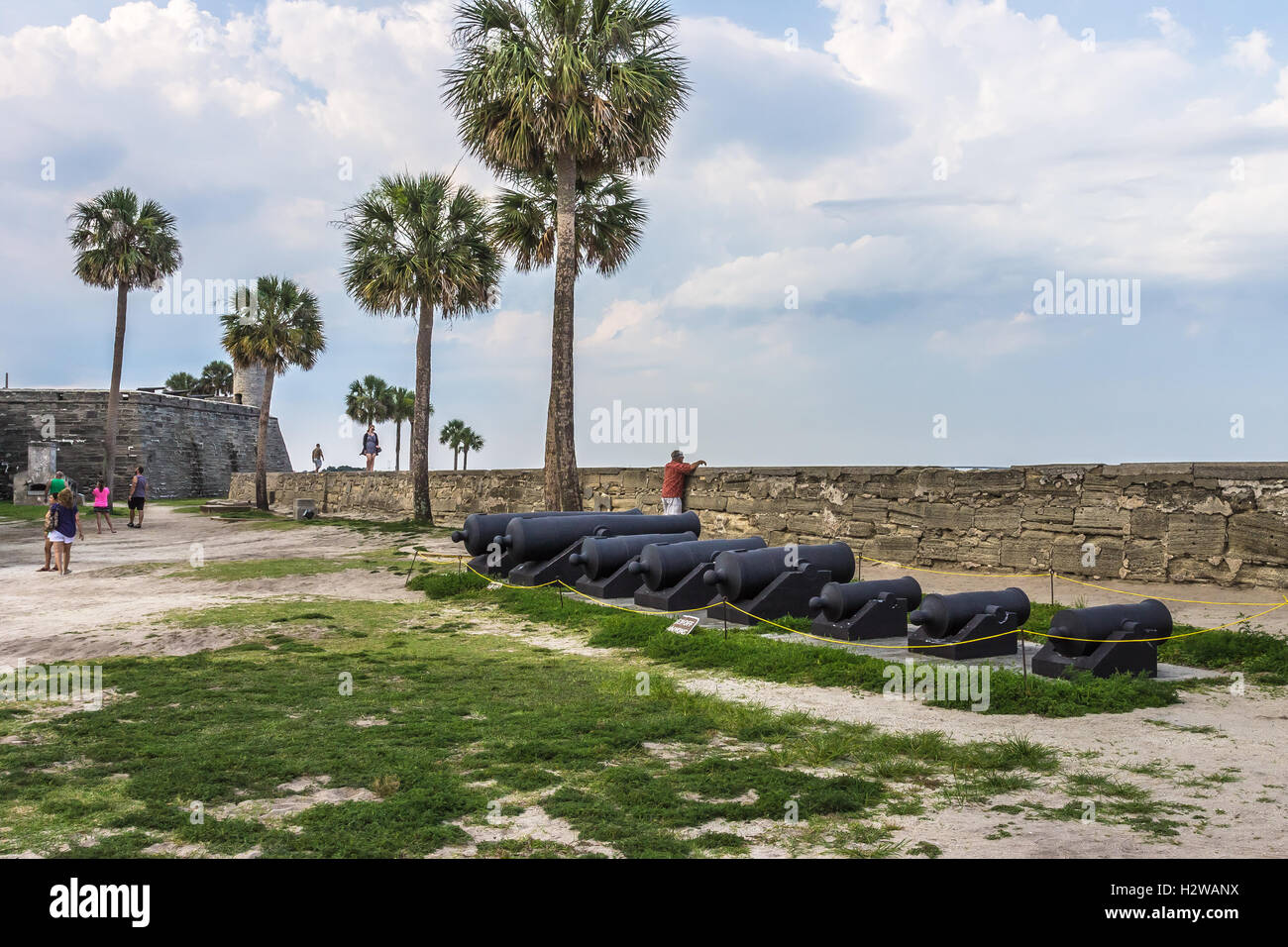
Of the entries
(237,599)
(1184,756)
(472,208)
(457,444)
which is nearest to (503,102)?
(472,208)

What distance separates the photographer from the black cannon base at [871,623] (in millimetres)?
7969

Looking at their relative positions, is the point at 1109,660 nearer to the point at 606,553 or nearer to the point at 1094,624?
the point at 1094,624

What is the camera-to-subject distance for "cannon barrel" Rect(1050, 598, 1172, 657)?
662 centimetres

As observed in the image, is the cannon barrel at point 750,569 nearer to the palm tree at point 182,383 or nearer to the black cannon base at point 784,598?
the black cannon base at point 784,598

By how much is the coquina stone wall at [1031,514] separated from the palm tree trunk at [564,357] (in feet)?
5.16

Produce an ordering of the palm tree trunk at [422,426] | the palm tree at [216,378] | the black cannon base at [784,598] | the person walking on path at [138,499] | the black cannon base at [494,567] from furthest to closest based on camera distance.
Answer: the palm tree at [216,378], the person walking on path at [138,499], the palm tree trunk at [422,426], the black cannon base at [494,567], the black cannon base at [784,598]

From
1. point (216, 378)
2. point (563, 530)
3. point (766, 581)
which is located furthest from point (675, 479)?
point (216, 378)

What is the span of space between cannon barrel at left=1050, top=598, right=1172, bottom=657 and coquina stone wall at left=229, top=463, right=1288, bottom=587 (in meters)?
3.94

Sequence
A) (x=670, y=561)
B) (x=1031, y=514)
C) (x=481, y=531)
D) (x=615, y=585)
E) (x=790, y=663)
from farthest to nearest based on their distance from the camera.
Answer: (x=481, y=531), (x=1031, y=514), (x=615, y=585), (x=670, y=561), (x=790, y=663)

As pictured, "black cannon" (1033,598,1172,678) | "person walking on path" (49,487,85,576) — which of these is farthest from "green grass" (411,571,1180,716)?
"person walking on path" (49,487,85,576)

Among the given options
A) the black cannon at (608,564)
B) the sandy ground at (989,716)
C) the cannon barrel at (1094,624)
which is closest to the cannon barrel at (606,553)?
the black cannon at (608,564)

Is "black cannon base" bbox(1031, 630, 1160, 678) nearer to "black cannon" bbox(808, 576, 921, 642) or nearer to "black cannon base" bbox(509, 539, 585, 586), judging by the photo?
"black cannon" bbox(808, 576, 921, 642)

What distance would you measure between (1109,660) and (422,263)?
1908 cm

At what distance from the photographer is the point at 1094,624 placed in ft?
21.8
